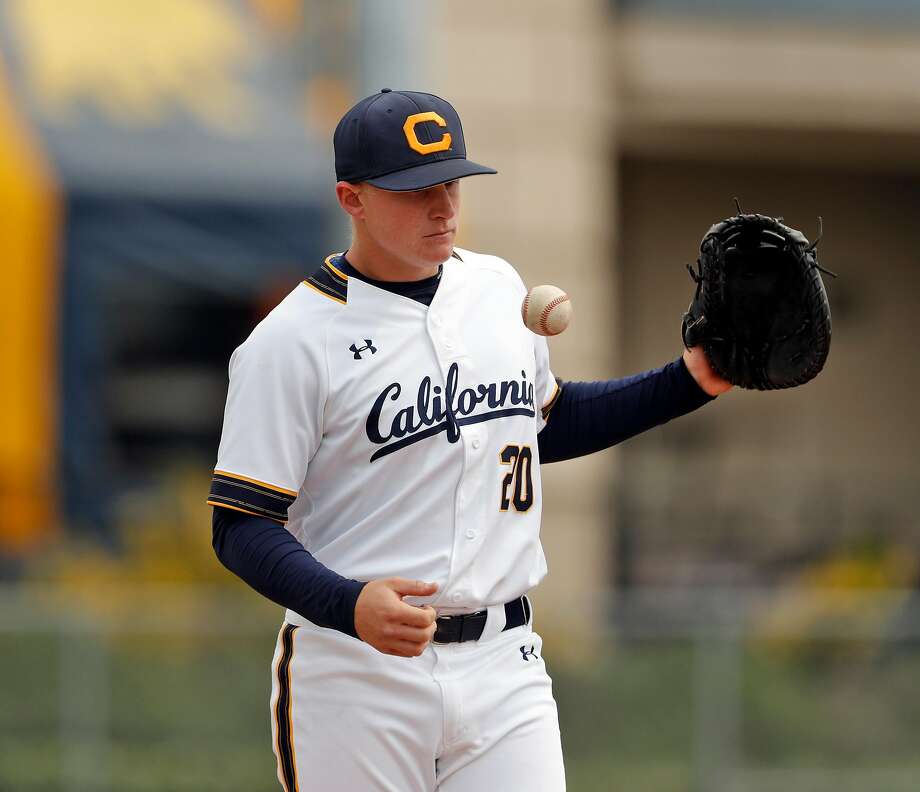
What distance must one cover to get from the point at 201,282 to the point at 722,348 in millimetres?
6931

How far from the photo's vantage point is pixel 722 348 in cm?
343

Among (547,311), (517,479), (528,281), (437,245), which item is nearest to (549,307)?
(547,311)

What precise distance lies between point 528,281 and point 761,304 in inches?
287

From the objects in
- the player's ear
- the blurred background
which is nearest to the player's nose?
the player's ear

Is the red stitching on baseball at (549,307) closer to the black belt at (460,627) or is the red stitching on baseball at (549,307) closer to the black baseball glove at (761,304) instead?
the black baseball glove at (761,304)

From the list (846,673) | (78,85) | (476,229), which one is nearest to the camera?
(846,673)

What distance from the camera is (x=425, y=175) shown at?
314cm

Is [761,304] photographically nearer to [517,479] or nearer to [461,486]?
[517,479]

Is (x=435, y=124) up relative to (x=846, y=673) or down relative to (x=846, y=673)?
up

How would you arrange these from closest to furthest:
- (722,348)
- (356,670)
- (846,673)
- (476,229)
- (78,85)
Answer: (356,670) → (722,348) → (846,673) → (78,85) → (476,229)

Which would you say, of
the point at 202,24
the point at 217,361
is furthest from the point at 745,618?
the point at 202,24

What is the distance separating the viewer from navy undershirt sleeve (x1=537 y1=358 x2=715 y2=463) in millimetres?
3498

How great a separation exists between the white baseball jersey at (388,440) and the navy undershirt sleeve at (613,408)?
23cm

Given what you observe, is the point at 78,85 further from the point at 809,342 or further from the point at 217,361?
the point at 809,342
